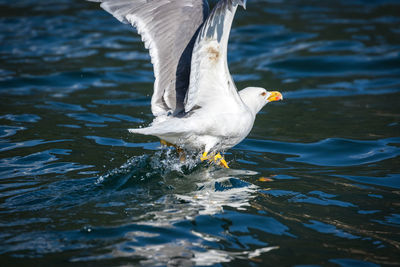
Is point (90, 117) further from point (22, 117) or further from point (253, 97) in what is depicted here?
point (253, 97)

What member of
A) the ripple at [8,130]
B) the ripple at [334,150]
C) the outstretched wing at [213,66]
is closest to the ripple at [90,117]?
the ripple at [8,130]

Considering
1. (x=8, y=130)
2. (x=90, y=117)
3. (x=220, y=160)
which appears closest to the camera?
(x=220, y=160)

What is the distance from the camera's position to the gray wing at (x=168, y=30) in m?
5.60

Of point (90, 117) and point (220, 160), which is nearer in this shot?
point (220, 160)

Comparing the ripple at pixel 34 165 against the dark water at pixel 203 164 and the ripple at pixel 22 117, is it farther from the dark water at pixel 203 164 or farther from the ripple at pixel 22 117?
the ripple at pixel 22 117

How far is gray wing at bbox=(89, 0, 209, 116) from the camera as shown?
18.4ft

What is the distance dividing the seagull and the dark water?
50 cm

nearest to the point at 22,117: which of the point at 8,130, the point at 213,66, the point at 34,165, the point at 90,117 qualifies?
the point at 8,130

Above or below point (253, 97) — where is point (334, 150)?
below

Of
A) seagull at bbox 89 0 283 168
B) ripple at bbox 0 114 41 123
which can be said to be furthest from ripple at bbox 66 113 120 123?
seagull at bbox 89 0 283 168

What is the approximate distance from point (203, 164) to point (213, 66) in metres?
1.42

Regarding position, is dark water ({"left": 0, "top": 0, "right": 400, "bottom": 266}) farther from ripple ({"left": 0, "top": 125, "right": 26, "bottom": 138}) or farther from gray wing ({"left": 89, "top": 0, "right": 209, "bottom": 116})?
gray wing ({"left": 89, "top": 0, "right": 209, "bottom": 116})

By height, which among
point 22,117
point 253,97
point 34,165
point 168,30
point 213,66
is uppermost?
point 168,30

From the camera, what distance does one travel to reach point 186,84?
18.7ft
